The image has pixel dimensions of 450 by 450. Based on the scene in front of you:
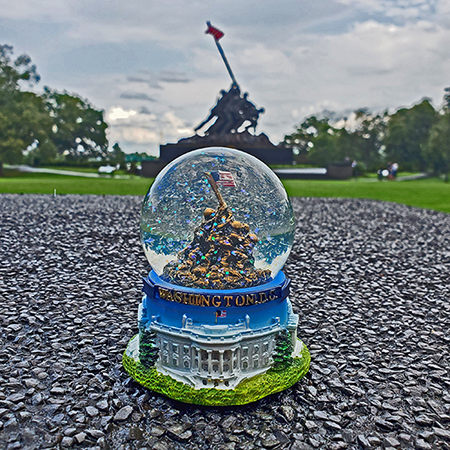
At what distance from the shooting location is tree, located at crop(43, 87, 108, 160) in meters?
73.5

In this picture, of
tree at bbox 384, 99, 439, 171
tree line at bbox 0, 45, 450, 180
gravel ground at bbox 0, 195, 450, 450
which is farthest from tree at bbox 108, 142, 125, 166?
gravel ground at bbox 0, 195, 450, 450

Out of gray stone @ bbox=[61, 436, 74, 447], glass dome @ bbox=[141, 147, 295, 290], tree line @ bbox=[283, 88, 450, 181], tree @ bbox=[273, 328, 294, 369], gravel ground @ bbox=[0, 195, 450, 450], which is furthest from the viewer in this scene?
tree line @ bbox=[283, 88, 450, 181]

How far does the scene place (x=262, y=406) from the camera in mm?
4418

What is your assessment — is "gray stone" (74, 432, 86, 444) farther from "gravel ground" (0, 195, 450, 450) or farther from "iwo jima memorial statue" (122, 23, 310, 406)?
"iwo jima memorial statue" (122, 23, 310, 406)

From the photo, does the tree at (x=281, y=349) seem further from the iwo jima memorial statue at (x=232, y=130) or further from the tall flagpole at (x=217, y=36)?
the tall flagpole at (x=217, y=36)

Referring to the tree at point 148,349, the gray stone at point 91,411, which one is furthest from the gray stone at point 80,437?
the tree at point 148,349

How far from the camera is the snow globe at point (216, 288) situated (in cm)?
441

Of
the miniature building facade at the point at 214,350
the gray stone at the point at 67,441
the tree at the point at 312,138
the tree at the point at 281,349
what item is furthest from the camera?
the tree at the point at 312,138

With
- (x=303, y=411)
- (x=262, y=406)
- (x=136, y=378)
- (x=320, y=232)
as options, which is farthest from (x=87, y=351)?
(x=320, y=232)

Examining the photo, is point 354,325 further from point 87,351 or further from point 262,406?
point 87,351

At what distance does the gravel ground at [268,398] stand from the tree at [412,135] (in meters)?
62.6

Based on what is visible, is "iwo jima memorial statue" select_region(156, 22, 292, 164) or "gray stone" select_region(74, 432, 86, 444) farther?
"iwo jima memorial statue" select_region(156, 22, 292, 164)

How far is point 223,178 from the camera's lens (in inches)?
201

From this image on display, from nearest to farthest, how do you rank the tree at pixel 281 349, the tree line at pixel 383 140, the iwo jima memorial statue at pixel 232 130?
the tree at pixel 281 349 < the iwo jima memorial statue at pixel 232 130 < the tree line at pixel 383 140
